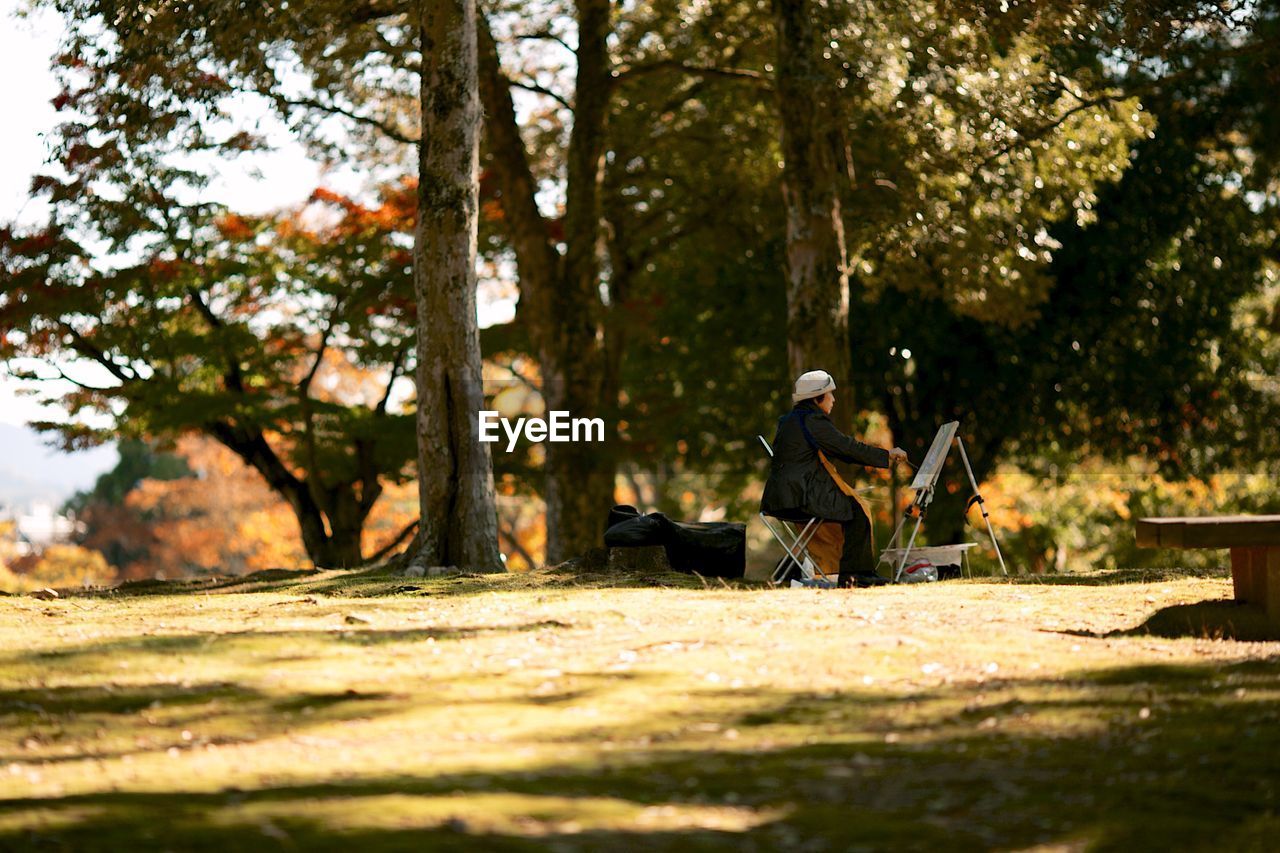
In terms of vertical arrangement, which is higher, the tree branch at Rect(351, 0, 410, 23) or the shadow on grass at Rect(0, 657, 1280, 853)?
the tree branch at Rect(351, 0, 410, 23)

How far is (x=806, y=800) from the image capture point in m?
4.58

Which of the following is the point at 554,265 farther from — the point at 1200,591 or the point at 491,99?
the point at 1200,591

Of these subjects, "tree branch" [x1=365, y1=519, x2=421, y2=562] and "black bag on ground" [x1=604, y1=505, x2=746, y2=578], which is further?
"tree branch" [x1=365, y1=519, x2=421, y2=562]

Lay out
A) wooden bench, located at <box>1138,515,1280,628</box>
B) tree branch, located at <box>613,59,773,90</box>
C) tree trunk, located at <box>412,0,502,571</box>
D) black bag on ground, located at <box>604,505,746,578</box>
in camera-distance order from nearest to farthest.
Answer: wooden bench, located at <box>1138,515,1280,628</box> < black bag on ground, located at <box>604,505,746,578</box> < tree trunk, located at <box>412,0,502,571</box> < tree branch, located at <box>613,59,773,90</box>

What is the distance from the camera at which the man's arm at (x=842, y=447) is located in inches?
445

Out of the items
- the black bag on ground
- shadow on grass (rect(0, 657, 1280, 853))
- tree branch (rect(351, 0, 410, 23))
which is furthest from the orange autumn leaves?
shadow on grass (rect(0, 657, 1280, 853))

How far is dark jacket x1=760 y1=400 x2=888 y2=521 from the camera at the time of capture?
37.4 ft

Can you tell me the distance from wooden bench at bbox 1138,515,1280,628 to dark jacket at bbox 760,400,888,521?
301 cm

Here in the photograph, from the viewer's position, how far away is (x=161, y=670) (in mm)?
6422

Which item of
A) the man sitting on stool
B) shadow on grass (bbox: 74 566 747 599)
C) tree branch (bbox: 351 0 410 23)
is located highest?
tree branch (bbox: 351 0 410 23)

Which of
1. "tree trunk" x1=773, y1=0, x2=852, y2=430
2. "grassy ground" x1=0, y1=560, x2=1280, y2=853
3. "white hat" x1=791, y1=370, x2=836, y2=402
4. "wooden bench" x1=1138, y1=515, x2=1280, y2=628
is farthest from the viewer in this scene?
"tree trunk" x1=773, y1=0, x2=852, y2=430

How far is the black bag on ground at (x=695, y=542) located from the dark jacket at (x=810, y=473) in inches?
45.7

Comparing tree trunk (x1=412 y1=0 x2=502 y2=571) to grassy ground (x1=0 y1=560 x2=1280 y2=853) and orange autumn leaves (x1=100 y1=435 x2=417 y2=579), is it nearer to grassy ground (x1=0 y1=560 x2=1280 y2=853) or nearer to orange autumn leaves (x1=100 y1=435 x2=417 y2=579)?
grassy ground (x1=0 y1=560 x2=1280 y2=853)

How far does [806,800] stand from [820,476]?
6.97 meters
